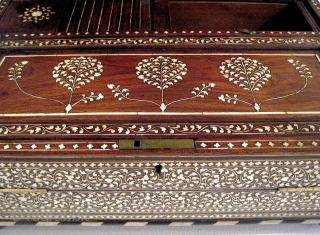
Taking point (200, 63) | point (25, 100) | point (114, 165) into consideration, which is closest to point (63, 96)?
point (25, 100)

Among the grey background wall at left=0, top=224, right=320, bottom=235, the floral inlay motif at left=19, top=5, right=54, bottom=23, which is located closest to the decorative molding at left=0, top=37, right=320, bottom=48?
the floral inlay motif at left=19, top=5, right=54, bottom=23

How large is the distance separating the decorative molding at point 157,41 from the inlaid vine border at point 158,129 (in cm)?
32

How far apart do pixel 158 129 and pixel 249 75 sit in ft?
1.04

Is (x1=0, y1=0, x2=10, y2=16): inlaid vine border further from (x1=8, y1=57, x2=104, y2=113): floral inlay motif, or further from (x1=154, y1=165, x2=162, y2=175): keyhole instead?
(x1=154, y1=165, x2=162, y2=175): keyhole

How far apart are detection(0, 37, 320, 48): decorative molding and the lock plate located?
0.37 meters

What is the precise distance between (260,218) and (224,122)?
0.39 meters

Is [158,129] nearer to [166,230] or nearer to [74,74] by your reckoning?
[74,74]

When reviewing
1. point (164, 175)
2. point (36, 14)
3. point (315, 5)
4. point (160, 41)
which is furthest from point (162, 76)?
point (315, 5)

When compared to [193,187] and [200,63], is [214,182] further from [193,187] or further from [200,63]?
[200,63]

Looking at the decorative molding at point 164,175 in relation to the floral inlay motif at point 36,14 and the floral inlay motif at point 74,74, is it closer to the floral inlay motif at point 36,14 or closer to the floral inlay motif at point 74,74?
the floral inlay motif at point 74,74

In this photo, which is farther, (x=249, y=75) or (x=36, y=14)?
(x=36, y=14)

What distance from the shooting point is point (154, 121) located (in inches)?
33.4

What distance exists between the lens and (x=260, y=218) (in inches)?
41.4

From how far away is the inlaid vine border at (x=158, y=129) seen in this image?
2.71ft
